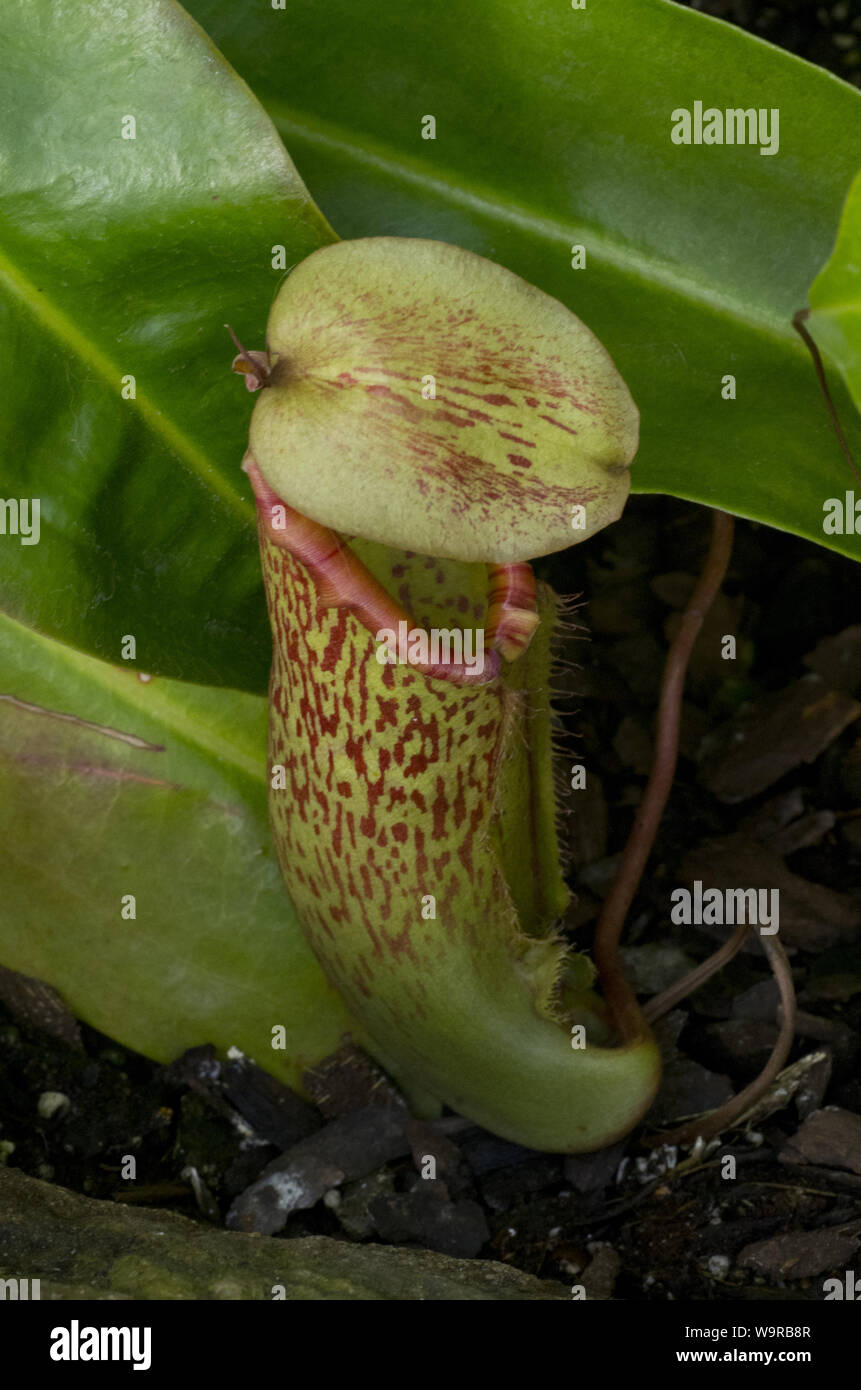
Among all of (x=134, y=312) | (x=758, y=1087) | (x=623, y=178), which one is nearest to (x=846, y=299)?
(x=623, y=178)

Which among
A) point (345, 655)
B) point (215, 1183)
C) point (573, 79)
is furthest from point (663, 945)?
point (573, 79)

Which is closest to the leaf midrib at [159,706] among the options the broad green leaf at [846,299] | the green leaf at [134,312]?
the green leaf at [134,312]

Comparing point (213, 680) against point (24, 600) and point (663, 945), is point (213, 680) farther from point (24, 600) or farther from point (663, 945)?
point (663, 945)

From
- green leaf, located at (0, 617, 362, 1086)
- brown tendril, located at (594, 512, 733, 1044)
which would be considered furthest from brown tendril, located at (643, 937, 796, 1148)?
green leaf, located at (0, 617, 362, 1086)

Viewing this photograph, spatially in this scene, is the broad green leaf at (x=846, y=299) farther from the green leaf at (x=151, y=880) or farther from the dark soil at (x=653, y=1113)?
the green leaf at (x=151, y=880)

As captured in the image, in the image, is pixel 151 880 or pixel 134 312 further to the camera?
pixel 151 880

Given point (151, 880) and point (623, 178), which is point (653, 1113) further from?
point (623, 178)
